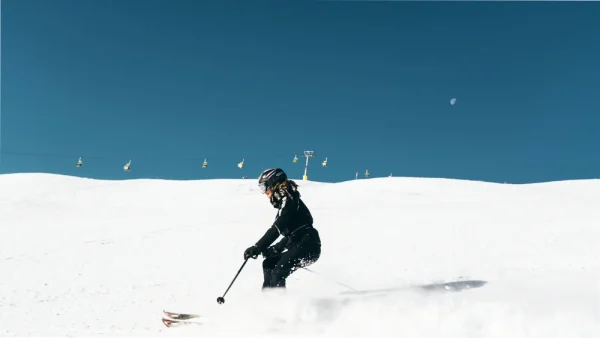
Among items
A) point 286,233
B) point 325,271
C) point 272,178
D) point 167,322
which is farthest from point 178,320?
point 325,271

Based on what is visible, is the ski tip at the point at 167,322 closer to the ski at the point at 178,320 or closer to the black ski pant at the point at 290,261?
the ski at the point at 178,320

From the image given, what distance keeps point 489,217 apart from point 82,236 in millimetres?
14507

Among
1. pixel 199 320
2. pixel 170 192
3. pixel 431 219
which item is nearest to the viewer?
pixel 199 320

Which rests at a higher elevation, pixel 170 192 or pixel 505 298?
pixel 170 192

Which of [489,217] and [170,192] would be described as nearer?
[489,217]

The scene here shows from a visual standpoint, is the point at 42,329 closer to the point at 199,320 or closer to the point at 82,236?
the point at 199,320

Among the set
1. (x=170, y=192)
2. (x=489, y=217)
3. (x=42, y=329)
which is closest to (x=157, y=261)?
(x=42, y=329)

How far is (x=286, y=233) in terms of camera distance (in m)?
6.30

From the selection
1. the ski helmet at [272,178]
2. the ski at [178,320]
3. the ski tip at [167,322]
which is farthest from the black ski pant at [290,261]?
the ski tip at [167,322]

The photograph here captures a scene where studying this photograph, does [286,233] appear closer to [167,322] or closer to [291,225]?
[291,225]

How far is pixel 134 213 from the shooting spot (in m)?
22.7

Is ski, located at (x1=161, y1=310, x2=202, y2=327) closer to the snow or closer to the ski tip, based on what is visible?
the ski tip

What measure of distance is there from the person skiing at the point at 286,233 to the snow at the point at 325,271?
1.33 feet

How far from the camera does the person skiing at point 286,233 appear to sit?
6.26 metres
